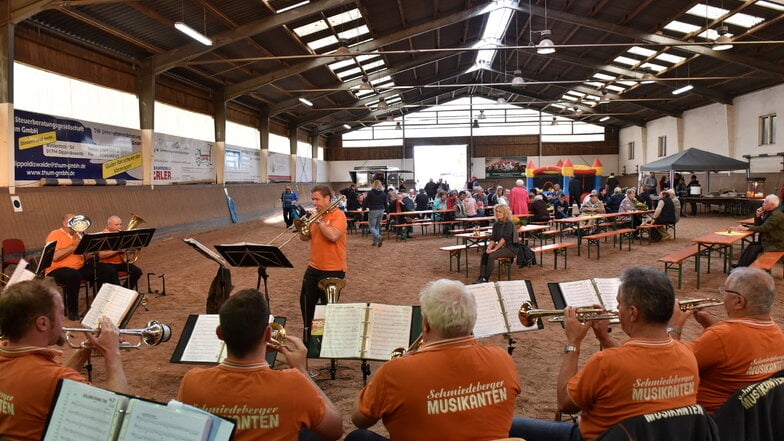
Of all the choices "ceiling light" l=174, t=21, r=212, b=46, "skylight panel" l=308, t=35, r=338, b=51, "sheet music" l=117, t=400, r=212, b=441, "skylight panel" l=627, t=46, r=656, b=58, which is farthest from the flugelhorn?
"skylight panel" l=627, t=46, r=656, b=58

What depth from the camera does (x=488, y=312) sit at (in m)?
3.54

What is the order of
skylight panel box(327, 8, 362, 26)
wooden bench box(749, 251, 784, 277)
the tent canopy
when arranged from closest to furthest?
1. wooden bench box(749, 251, 784, 277)
2. skylight panel box(327, 8, 362, 26)
3. the tent canopy

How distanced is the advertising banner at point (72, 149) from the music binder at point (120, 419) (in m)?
9.36

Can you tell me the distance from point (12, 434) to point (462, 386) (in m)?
1.68

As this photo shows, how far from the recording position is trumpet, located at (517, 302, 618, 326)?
2592 mm

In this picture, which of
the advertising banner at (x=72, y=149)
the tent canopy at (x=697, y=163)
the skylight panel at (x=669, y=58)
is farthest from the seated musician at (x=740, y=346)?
the skylight panel at (x=669, y=58)

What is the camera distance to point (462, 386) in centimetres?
195

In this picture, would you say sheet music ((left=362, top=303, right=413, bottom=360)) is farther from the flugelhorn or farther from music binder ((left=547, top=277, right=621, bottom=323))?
the flugelhorn

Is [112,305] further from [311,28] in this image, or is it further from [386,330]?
[311,28]

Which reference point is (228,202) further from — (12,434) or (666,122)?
(666,122)

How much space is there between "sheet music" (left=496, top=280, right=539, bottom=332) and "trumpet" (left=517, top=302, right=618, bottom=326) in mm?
112

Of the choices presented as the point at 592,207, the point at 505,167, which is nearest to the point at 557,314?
the point at 592,207

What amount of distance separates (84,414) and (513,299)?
2.66 meters

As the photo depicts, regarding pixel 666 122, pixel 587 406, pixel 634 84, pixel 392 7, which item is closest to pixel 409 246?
pixel 392 7
